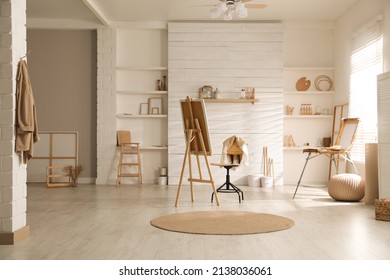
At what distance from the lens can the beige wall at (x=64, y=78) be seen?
33.1ft

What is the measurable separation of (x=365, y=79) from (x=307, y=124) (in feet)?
6.81

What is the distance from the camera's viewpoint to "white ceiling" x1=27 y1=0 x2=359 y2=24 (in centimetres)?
878

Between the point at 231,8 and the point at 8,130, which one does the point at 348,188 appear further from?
the point at 8,130

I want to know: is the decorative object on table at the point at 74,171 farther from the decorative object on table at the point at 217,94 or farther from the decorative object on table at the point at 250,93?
the decorative object on table at the point at 250,93

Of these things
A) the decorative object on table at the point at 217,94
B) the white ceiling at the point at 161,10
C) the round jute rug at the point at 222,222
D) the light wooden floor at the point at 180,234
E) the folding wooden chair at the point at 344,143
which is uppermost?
the white ceiling at the point at 161,10

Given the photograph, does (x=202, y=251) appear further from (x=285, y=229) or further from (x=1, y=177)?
(x=1, y=177)

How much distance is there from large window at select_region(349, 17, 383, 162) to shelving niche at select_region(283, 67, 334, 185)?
119 centimetres

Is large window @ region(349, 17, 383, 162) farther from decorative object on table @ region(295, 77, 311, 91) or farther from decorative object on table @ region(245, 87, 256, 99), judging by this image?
decorative object on table @ region(245, 87, 256, 99)

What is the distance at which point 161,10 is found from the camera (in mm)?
9328

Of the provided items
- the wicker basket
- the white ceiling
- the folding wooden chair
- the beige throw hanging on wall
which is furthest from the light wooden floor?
the white ceiling

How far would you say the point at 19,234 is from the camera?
453cm

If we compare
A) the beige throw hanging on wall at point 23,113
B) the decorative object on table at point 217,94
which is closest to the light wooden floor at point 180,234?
the beige throw hanging on wall at point 23,113

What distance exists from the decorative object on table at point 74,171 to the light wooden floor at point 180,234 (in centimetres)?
150

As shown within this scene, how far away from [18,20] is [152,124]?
5622 mm
